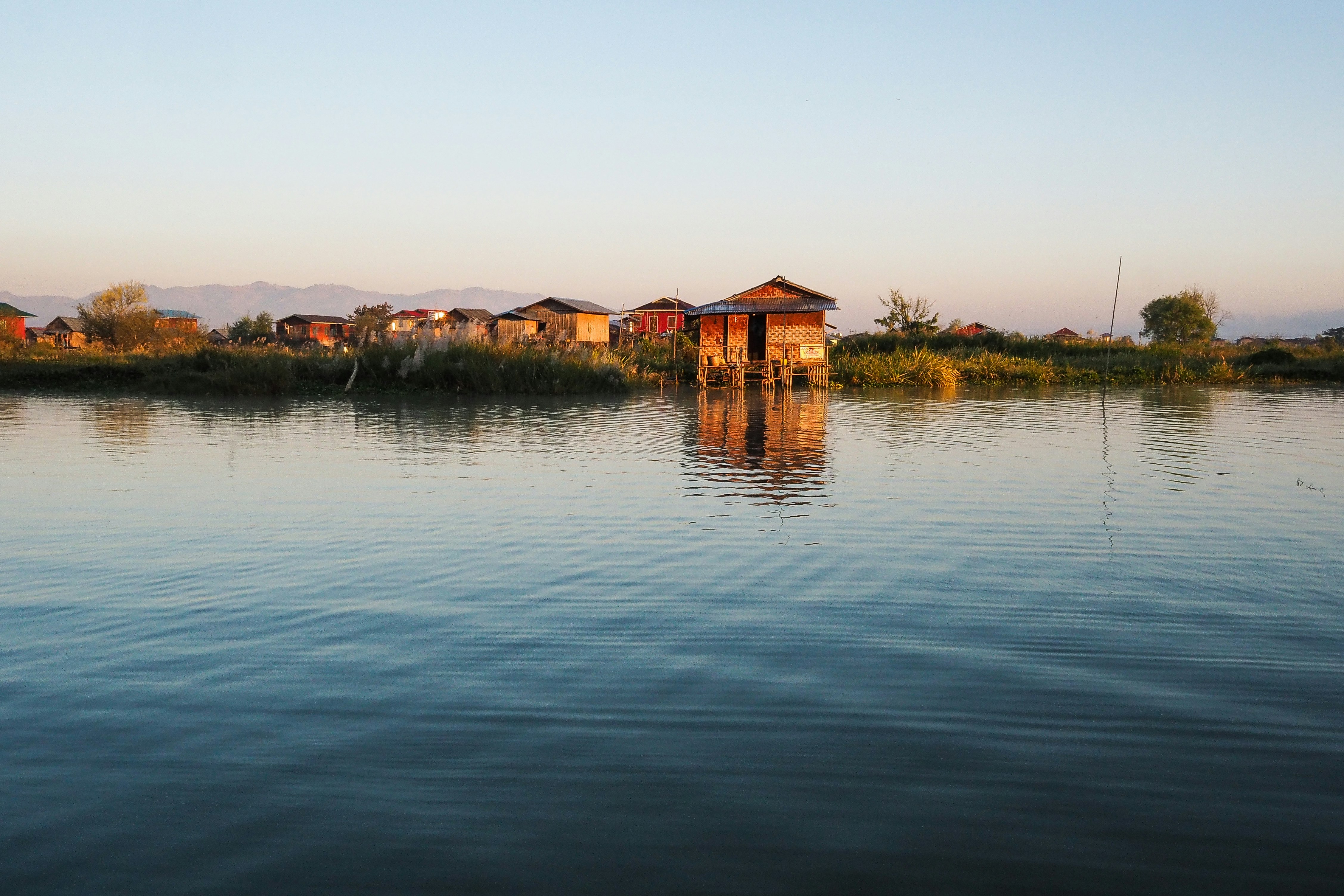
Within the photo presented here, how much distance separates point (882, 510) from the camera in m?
10.2

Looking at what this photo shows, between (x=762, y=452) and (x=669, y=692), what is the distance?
38.8 feet

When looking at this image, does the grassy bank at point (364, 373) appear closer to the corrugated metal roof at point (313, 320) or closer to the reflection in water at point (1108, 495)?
the reflection in water at point (1108, 495)

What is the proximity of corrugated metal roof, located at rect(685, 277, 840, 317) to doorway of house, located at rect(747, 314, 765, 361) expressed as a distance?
65.4 inches

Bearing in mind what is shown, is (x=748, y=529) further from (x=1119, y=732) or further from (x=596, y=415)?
(x=596, y=415)

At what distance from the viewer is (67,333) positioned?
93.3 m

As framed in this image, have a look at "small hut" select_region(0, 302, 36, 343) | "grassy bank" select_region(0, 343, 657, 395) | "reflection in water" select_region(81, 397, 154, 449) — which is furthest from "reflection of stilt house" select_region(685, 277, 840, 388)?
"small hut" select_region(0, 302, 36, 343)

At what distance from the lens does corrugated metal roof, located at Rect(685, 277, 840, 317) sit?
41.6 metres

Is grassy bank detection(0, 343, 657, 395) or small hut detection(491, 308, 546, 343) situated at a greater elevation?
small hut detection(491, 308, 546, 343)

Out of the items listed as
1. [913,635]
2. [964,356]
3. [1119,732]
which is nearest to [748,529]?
[913,635]

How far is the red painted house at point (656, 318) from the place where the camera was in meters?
68.2

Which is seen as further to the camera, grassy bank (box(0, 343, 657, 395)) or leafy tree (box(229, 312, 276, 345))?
leafy tree (box(229, 312, 276, 345))

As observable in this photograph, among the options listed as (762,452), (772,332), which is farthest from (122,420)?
(772,332)

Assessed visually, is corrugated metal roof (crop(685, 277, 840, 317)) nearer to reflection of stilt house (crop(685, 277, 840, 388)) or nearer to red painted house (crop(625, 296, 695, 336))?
reflection of stilt house (crop(685, 277, 840, 388))

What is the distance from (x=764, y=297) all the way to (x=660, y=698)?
39.8 meters
